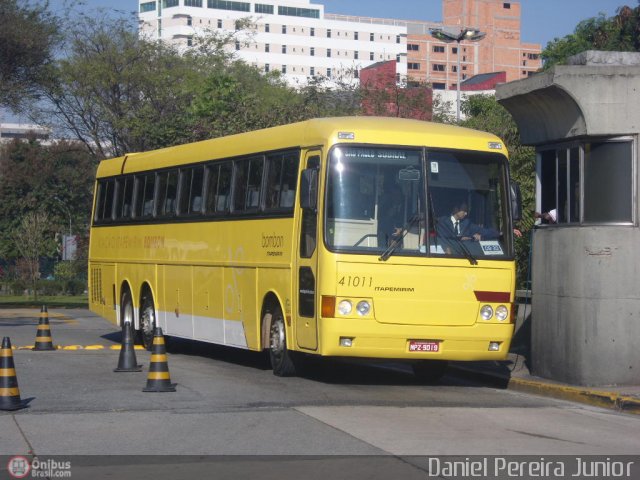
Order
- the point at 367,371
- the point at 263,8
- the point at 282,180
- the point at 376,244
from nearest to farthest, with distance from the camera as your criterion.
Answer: the point at 376,244 → the point at 282,180 → the point at 367,371 → the point at 263,8

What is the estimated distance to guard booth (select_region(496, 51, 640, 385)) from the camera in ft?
47.0

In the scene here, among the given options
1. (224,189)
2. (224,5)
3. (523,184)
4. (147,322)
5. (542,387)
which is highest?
(224,5)

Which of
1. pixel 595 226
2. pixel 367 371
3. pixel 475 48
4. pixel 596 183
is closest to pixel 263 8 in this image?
pixel 475 48

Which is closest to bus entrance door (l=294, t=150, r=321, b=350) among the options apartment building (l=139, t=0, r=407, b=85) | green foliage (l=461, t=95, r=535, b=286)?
green foliage (l=461, t=95, r=535, b=286)

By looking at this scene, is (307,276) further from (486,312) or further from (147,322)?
(147,322)

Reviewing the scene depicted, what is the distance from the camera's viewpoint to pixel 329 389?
1424cm

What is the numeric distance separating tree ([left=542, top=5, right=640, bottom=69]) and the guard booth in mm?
22877

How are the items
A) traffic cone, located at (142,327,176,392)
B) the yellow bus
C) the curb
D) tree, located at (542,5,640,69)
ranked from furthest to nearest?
tree, located at (542,5,640,69) → the yellow bus → traffic cone, located at (142,327,176,392) → the curb

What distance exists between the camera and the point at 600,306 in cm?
1435

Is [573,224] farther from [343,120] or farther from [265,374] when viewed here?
[265,374]

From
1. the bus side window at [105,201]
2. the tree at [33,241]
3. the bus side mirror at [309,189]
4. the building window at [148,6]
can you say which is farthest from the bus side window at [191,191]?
the building window at [148,6]

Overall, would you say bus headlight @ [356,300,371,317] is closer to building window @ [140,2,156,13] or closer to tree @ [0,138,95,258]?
tree @ [0,138,95,258]

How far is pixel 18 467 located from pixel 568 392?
25.0 ft

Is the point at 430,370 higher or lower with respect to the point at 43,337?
lower
